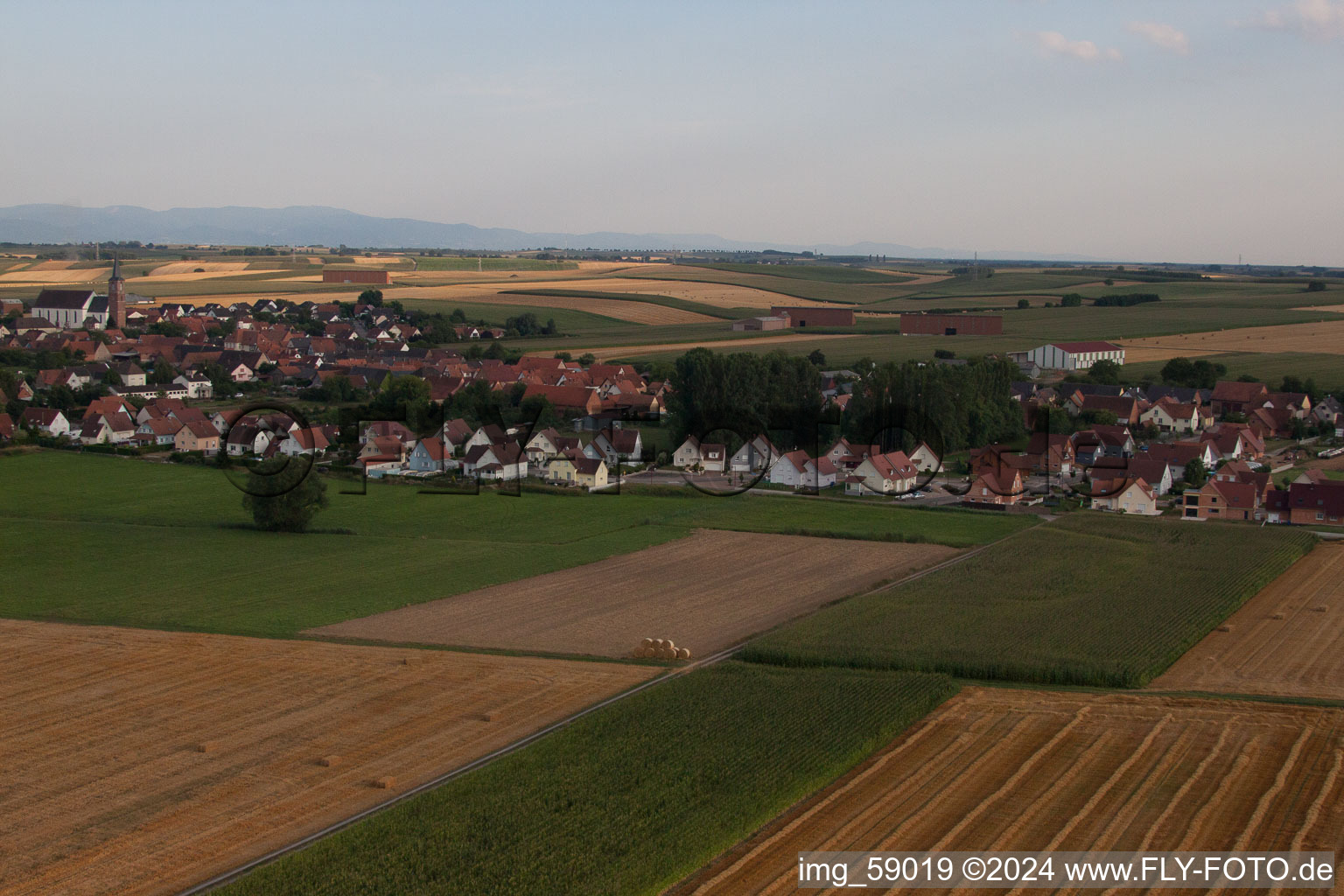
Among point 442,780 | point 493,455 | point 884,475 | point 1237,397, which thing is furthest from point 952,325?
point 442,780

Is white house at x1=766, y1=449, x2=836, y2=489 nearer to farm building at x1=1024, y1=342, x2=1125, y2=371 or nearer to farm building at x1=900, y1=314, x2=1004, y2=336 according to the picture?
farm building at x1=1024, y1=342, x2=1125, y2=371

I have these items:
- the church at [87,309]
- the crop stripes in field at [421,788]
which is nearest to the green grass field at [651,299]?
the church at [87,309]

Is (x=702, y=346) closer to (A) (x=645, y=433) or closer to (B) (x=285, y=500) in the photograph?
(A) (x=645, y=433)

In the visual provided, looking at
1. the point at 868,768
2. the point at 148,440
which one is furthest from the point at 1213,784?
the point at 148,440

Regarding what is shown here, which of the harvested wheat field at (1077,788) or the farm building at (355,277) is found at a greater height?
the farm building at (355,277)

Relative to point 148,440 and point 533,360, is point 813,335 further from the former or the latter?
point 148,440

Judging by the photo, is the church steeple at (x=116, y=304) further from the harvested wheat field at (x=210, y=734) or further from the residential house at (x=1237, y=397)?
the harvested wheat field at (x=210, y=734)
